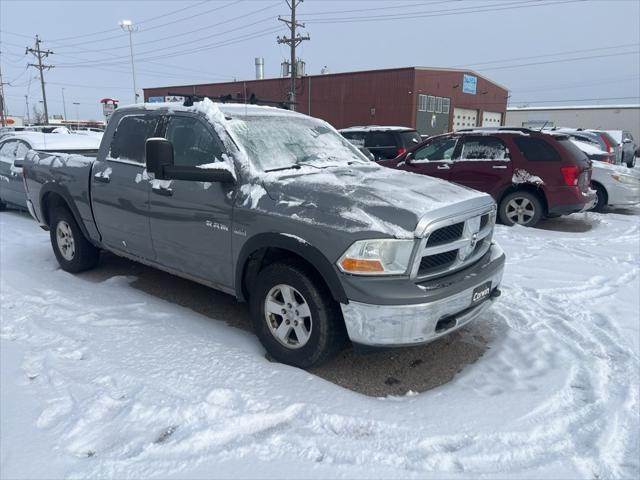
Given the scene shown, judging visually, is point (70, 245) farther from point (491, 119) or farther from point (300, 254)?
point (491, 119)

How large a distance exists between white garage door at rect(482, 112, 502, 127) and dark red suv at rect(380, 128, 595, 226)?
102 ft

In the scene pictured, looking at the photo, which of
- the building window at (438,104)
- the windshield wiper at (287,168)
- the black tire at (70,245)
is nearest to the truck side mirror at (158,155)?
the windshield wiper at (287,168)

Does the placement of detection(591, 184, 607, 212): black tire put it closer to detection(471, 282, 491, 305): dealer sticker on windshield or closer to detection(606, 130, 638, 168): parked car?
detection(471, 282, 491, 305): dealer sticker on windshield

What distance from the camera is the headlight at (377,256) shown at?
304 cm

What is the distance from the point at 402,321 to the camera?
302 centimetres

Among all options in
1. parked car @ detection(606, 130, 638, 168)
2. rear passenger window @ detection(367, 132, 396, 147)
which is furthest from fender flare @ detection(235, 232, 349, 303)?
parked car @ detection(606, 130, 638, 168)

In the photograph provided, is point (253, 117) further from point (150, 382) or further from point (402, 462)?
point (402, 462)

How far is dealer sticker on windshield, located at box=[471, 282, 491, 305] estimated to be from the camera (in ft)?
11.3

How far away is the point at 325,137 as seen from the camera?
480 cm

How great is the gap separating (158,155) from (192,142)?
0.73 m

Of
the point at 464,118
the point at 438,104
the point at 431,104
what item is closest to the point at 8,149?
the point at 431,104

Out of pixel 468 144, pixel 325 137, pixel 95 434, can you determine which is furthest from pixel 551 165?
pixel 95 434

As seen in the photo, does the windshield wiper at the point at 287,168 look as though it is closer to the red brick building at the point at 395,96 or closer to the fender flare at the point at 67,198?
the fender flare at the point at 67,198

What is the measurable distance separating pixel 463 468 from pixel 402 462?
31cm
